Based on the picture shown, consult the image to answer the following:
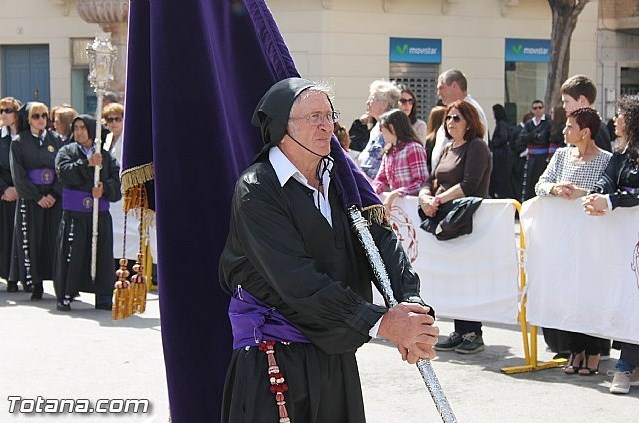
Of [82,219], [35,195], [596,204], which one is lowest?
[82,219]

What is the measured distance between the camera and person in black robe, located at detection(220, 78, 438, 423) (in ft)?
11.8

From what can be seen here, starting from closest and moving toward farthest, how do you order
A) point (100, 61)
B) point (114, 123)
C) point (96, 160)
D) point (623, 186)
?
point (623, 186), point (100, 61), point (96, 160), point (114, 123)

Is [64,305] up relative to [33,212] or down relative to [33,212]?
down

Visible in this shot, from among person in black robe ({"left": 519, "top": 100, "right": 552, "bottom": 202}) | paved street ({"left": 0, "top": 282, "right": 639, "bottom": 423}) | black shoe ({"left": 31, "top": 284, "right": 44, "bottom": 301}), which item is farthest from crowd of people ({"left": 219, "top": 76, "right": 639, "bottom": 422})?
person in black robe ({"left": 519, "top": 100, "right": 552, "bottom": 202})

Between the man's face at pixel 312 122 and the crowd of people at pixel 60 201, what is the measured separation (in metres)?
6.82

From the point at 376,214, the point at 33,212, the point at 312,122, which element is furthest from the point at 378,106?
the point at 312,122

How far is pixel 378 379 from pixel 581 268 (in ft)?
5.12

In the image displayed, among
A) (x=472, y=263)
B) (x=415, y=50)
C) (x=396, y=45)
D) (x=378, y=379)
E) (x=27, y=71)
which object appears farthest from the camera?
(x=27, y=71)

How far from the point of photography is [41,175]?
11328mm

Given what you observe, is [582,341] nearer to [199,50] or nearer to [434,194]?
[434,194]

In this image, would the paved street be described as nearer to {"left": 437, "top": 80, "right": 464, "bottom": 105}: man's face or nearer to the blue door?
{"left": 437, "top": 80, "right": 464, "bottom": 105}: man's face

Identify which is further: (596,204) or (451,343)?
(451,343)

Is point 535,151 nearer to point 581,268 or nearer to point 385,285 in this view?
point 581,268

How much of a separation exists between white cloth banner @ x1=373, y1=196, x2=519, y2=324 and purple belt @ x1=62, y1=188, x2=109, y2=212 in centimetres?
333
